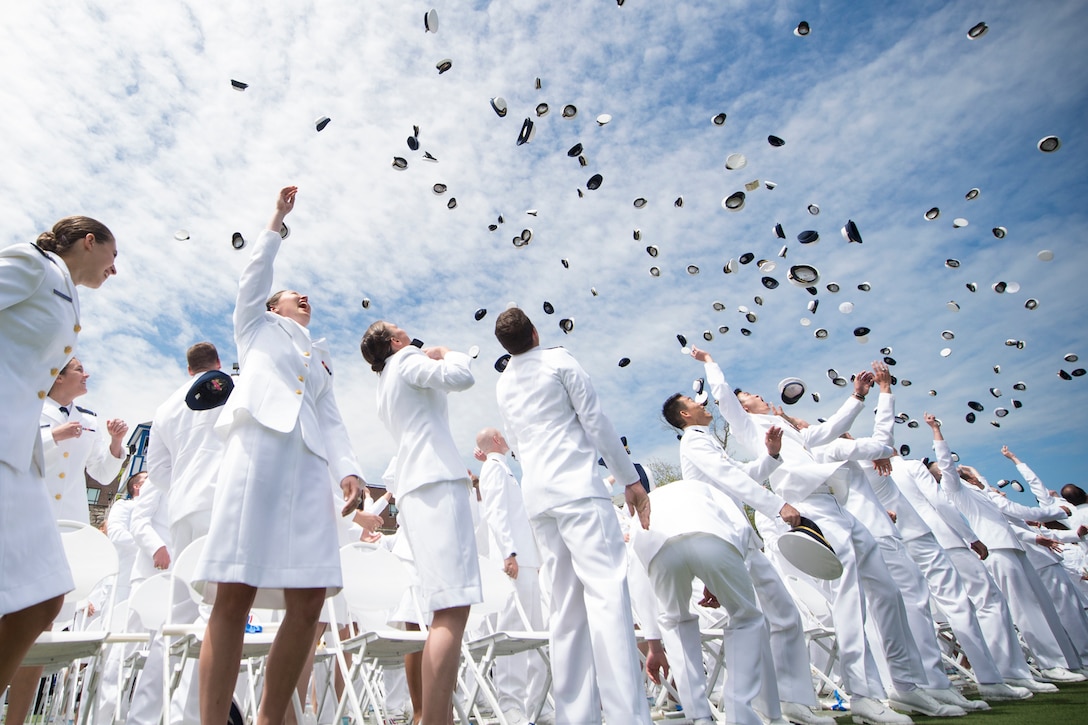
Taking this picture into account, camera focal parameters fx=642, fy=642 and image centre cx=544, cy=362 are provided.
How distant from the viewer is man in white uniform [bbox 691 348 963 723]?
200 inches

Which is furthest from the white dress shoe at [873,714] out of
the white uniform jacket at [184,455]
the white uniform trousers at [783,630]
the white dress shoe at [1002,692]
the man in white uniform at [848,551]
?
the white uniform jacket at [184,455]

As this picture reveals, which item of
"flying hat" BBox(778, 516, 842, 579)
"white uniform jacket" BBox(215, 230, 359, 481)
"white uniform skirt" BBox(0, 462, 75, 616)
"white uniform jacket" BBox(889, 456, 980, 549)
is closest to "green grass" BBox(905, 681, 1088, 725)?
"flying hat" BBox(778, 516, 842, 579)

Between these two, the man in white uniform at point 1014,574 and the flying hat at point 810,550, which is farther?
the man in white uniform at point 1014,574

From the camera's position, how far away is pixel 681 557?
438cm

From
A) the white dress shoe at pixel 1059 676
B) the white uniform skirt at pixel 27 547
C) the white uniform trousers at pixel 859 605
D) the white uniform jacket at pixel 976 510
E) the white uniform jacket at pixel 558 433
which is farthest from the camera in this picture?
the white uniform jacket at pixel 976 510

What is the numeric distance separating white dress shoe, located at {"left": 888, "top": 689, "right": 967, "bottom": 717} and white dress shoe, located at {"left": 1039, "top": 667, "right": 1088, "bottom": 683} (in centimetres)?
359

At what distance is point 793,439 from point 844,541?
1.12m

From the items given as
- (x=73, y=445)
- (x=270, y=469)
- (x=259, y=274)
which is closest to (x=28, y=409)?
(x=270, y=469)

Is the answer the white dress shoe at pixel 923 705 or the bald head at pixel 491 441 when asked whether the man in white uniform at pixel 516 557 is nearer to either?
the bald head at pixel 491 441

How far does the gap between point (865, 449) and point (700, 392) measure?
1.69 m

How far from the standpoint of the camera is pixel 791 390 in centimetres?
731

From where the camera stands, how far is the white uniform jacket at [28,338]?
2.41 m

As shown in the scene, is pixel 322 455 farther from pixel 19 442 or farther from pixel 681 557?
pixel 681 557

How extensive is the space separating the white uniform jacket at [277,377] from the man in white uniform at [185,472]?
81 centimetres
